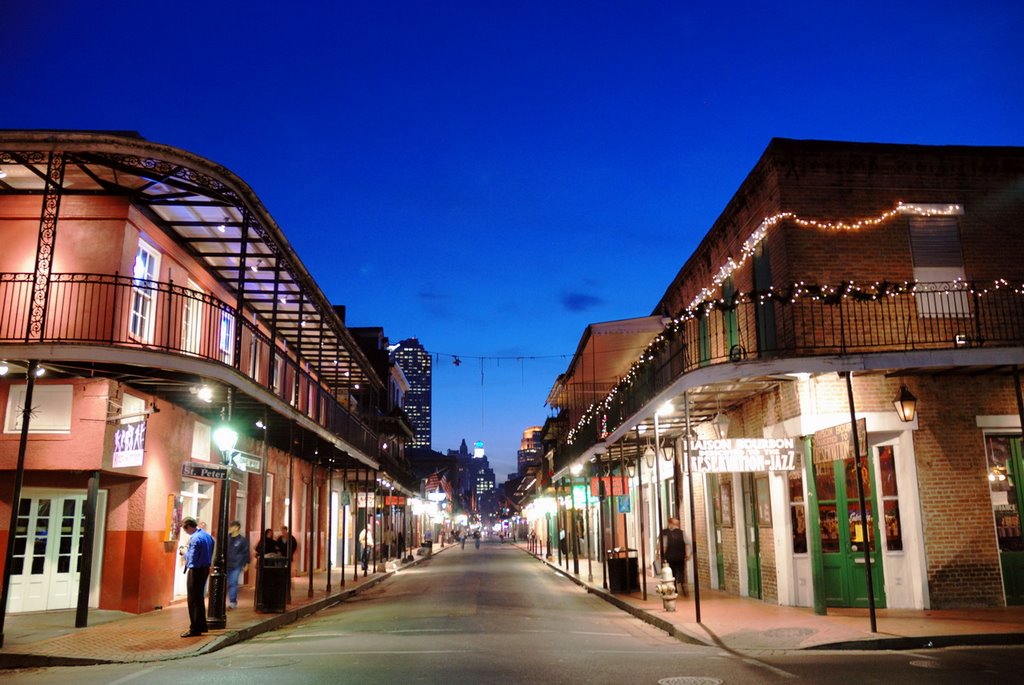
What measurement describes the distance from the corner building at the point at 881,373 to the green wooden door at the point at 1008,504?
23 millimetres

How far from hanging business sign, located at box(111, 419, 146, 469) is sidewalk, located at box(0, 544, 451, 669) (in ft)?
8.23

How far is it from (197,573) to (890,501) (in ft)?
35.4

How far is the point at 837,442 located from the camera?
1251cm

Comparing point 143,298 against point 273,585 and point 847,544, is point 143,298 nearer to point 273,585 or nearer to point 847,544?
point 273,585

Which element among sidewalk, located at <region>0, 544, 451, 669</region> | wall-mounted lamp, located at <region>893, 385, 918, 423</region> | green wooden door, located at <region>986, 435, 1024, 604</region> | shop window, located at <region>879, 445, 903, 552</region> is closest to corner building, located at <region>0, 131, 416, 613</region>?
sidewalk, located at <region>0, 544, 451, 669</region>

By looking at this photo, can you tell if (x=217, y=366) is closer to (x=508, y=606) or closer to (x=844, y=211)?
(x=508, y=606)

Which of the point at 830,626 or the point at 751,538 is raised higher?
the point at 751,538

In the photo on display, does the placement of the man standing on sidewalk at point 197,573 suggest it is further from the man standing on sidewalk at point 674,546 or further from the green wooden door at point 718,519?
the green wooden door at point 718,519

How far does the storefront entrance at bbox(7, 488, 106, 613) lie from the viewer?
45.9 feet

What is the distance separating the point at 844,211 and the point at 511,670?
9525 millimetres

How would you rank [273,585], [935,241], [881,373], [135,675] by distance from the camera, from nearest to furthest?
[135,675]
[881,373]
[935,241]
[273,585]

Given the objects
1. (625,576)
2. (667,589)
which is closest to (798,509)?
(667,589)

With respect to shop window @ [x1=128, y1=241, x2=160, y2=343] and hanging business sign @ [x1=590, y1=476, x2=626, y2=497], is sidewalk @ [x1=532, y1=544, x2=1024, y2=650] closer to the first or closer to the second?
hanging business sign @ [x1=590, y1=476, x2=626, y2=497]

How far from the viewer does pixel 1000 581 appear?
42.0 ft
